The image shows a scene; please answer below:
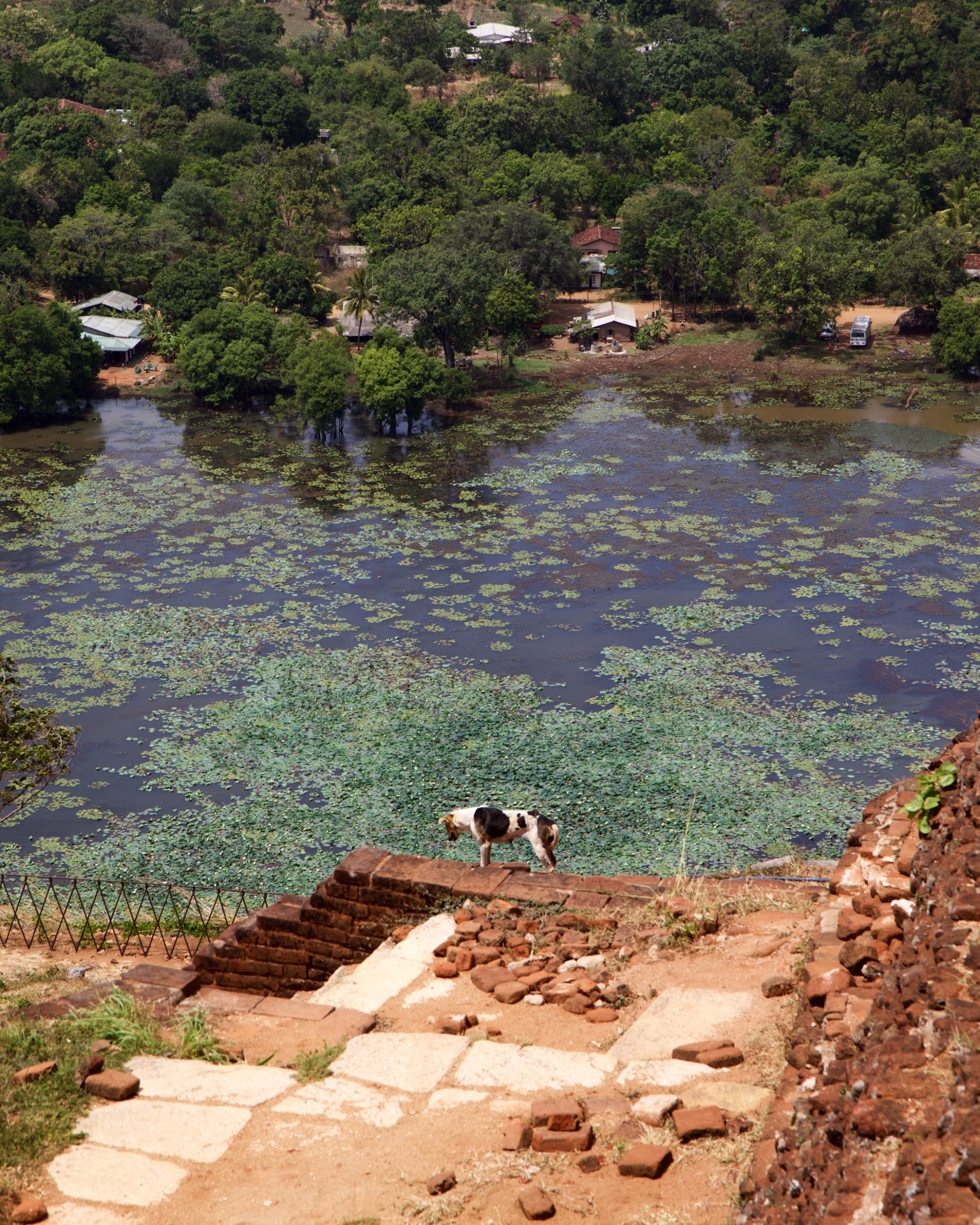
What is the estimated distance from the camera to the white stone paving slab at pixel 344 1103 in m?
9.65

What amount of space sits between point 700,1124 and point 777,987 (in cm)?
225

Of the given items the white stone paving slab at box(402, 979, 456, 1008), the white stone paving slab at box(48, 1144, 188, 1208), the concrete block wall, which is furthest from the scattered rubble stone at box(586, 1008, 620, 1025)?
the white stone paving slab at box(48, 1144, 188, 1208)

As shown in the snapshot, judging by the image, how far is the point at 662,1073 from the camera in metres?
9.64

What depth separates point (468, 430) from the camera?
169ft

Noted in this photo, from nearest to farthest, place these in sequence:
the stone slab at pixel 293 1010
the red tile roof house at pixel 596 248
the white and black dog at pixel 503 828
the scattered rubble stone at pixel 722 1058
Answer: the scattered rubble stone at pixel 722 1058 → the stone slab at pixel 293 1010 → the white and black dog at pixel 503 828 → the red tile roof house at pixel 596 248

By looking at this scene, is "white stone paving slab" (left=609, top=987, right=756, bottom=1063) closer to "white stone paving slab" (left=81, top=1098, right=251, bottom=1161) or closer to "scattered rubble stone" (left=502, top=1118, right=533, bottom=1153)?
"scattered rubble stone" (left=502, top=1118, right=533, bottom=1153)

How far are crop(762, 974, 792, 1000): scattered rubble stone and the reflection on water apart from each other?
40.0 feet

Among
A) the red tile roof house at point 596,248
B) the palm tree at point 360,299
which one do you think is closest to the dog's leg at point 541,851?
the palm tree at point 360,299

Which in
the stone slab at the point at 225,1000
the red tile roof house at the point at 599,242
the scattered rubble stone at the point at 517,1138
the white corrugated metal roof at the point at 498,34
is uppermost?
the white corrugated metal roof at the point at 498,34

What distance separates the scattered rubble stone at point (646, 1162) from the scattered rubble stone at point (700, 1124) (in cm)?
21

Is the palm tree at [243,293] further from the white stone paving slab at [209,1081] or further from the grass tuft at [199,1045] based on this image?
the white stone paving slab at [209,1081]

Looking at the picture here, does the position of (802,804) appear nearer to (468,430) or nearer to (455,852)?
(455,852)

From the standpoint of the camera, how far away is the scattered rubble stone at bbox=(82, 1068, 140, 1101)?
997cm

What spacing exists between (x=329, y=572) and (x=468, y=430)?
16.5 metres
